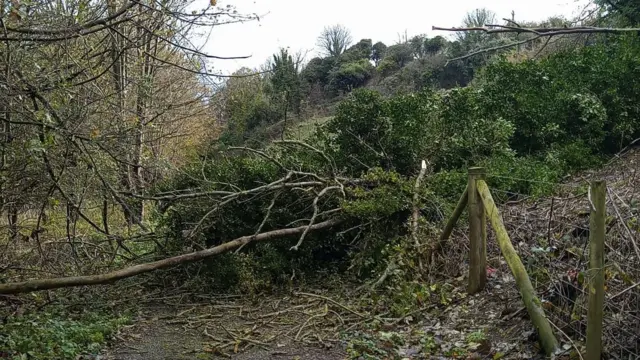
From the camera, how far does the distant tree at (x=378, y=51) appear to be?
31.3 m

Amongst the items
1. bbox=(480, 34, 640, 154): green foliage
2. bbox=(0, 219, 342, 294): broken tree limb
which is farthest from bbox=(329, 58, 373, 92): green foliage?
bbox=(0, 219, 342, 294): broken tree limb

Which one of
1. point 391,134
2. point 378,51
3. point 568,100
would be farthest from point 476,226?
point 378,51

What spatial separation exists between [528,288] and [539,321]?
0.83 ft

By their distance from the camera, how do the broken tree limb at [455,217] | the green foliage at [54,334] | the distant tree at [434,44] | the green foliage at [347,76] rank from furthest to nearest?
the green foliage at [347,76]
the distant tree at [434,44]
the broken tree limb at [455,217]
the green foliage at [54,334]

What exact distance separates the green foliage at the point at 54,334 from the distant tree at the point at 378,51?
27.0 meters

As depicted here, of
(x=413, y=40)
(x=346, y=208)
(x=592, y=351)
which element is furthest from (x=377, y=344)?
(x=413, y=40)

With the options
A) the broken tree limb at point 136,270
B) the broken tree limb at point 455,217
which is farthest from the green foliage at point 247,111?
the broken tree limb at point 455,217

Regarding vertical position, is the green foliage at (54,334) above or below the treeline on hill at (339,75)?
below

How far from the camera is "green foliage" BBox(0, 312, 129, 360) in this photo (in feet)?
16.0

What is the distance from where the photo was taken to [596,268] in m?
3.15

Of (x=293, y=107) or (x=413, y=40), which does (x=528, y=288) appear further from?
(x=413, y=40)

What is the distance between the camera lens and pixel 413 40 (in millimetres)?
28984

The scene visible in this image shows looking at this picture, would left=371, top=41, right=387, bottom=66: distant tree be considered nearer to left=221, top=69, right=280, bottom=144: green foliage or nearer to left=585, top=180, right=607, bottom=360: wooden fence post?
left=221, top=69, right=280, bottom=144: green foliage

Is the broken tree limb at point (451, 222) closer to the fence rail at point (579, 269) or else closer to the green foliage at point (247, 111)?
the fence rail at point (579, 269)
